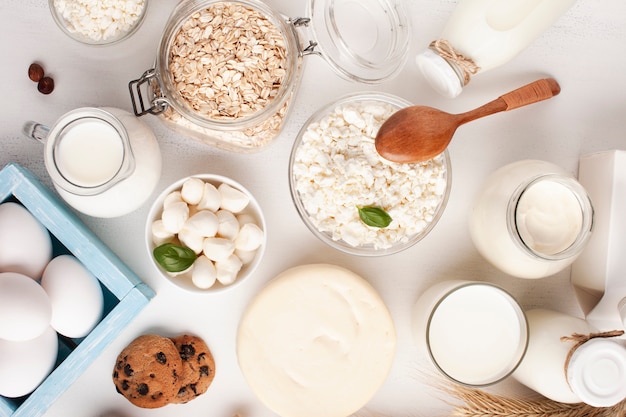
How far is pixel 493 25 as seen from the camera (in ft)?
2.97

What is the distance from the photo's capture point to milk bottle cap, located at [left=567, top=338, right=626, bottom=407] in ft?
2.87

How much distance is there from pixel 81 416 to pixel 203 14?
0.75 meters

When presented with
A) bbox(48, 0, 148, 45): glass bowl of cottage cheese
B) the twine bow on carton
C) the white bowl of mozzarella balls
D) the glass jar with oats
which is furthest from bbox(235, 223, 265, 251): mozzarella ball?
the twine bow on carton

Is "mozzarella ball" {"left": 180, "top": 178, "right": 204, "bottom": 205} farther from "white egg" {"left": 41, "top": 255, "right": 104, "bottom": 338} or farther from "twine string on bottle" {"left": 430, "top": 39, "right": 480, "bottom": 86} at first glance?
"twine string on bottle" {"left": 430, "top": 39, "right": 480, "bottom": 86}

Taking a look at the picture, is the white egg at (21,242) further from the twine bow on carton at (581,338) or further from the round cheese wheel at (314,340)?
the twine bow on carton at (581,338)

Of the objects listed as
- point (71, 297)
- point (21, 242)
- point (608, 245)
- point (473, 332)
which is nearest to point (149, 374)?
point (71, 297)

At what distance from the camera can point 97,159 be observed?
2.94 feet

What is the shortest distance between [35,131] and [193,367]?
48 centimetres

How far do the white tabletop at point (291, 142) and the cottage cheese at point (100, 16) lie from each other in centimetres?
5

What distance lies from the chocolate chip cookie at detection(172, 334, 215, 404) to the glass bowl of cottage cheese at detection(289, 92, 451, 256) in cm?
30

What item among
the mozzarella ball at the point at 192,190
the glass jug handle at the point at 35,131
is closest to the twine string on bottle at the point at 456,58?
the mozzarella ball at the point at 192,190

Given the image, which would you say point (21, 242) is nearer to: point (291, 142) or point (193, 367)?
point (193, 367)

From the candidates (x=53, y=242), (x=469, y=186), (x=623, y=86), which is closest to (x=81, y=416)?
(x=53, y=242)

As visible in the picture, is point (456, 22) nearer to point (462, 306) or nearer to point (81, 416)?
point (462, 306)
